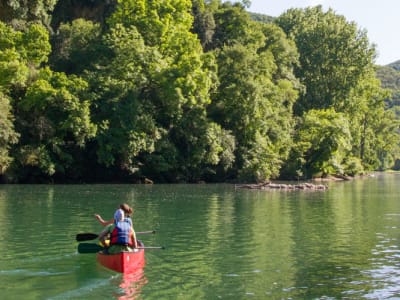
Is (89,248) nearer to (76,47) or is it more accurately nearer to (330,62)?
(76,47)

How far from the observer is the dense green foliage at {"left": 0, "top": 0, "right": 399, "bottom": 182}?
59.7m

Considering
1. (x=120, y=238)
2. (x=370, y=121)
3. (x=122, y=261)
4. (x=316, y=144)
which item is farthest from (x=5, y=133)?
(x=370, y=121)

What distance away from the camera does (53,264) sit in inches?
794

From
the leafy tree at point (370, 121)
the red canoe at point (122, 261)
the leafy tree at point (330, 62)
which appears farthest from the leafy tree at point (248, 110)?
the red canoe at point (122, 261)

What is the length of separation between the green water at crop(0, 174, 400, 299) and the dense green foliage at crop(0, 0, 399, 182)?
18.9 metres

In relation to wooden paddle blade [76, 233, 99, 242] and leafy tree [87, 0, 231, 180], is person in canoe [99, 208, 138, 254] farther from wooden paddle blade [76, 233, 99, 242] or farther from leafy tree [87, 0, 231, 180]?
leafy tree [87, 0, 231, 180]

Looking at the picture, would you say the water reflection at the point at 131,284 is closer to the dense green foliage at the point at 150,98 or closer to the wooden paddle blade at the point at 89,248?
the wooden paddle blade at the point at 89,248

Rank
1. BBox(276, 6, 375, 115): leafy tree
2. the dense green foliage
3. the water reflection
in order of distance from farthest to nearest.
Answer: BBox(276, 6, 375, 115): leafy tree
the dense green foliage
the water reflection

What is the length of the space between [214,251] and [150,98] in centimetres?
4604

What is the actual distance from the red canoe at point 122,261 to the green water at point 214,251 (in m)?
0.25

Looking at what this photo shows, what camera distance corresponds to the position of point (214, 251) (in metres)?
23.0

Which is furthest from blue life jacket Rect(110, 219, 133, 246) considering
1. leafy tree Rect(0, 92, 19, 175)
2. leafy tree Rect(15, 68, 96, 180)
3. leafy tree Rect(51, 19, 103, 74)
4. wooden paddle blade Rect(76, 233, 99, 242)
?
leafy tree Rect(51, 19, 103, 74)

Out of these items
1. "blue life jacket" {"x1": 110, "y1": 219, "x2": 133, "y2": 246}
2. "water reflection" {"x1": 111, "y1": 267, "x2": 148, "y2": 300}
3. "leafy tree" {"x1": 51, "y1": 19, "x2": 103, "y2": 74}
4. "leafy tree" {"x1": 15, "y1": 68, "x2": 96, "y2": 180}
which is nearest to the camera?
"water reflection" {"x1": 111, "y1": 267, "x2": 148, "y2": 300}

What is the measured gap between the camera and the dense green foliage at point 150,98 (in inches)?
2349
